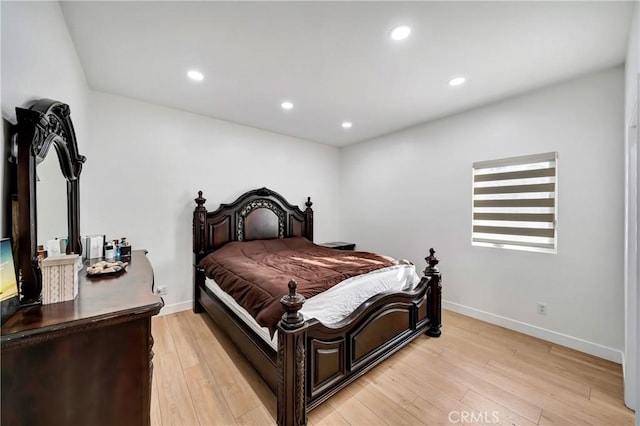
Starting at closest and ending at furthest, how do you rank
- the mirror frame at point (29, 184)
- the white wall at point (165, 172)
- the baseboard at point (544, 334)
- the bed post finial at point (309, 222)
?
the mirror frame at point (29, 184) < the baseboard at point (544, 334) < the white wall at point (165, 172) < the bed post finial at point (309, 222)

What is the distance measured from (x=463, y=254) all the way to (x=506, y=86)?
1976mm

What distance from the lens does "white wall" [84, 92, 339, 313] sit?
284 centimetres

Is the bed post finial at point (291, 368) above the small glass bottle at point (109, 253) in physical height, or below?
below

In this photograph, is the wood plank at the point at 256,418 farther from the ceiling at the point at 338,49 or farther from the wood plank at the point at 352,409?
the ceiling at the point at 338,49

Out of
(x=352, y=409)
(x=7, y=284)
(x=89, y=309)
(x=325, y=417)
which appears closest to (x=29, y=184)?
(x=7, y=284)

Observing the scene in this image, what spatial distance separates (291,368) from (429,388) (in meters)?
1.17

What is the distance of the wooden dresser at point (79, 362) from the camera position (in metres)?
0.85

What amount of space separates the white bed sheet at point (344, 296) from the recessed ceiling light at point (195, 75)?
2.17 meters

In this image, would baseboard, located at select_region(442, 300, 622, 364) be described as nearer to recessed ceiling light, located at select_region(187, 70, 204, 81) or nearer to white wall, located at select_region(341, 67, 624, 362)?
white wall, located at select_region(341, 67, 624, 362)

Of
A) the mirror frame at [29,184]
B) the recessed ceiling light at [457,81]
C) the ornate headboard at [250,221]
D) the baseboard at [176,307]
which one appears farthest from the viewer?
the ornate headboard at [250,221]

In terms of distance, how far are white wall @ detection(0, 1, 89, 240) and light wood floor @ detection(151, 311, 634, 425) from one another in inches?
58.8

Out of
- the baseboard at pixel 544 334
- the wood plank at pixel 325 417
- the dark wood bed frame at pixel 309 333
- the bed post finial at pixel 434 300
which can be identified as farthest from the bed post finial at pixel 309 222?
the wood plank at pixel 325 417

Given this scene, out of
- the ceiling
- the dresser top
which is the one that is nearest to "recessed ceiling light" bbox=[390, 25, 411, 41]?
the ceiling

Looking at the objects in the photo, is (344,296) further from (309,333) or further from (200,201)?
(200,201)
